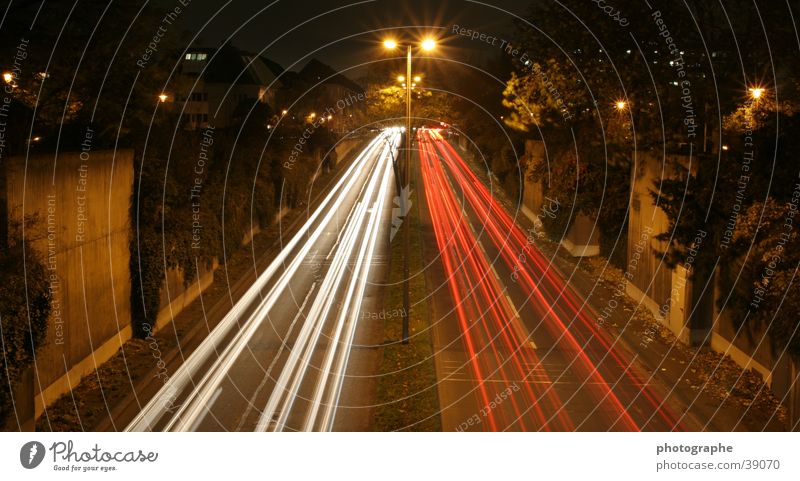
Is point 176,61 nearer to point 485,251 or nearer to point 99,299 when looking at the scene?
point 99,299

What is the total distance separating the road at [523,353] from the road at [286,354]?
196 cm

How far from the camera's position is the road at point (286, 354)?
13.4 metres

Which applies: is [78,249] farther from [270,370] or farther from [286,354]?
[286,354]

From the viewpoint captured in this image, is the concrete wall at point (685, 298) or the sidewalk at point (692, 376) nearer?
the sidewalk at point (692, 376)

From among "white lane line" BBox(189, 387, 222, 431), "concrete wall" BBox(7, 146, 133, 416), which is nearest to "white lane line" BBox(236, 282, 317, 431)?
"white lane line" BBox(189, 387, 222, 431)

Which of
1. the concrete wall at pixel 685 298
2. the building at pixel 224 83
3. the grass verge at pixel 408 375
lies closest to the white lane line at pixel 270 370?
the grass verge at pixel 408 375

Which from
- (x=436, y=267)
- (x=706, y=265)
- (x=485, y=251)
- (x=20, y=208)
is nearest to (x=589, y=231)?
(x=485, y=251)

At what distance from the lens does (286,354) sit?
17219mm

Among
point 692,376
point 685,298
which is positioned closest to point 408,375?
point 692,376

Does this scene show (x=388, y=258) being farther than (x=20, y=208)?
Yes

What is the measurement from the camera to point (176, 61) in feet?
66.1

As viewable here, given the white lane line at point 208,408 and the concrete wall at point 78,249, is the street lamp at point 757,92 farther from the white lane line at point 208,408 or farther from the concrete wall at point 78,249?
the concrete wall at point 78,249
